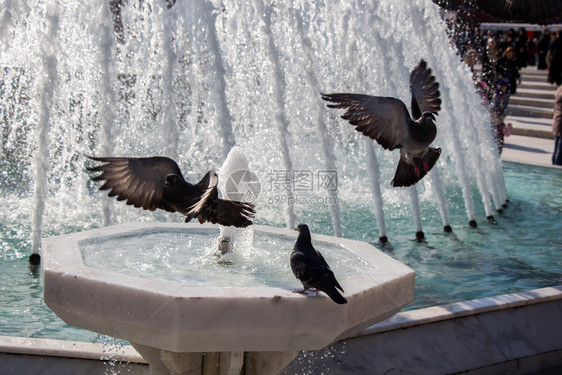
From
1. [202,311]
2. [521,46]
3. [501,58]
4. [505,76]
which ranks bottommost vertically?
[202,311]

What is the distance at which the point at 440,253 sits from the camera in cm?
645

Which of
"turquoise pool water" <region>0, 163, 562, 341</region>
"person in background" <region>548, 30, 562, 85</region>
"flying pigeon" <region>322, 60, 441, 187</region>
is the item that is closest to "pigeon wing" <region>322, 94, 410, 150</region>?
"flying pigeon" <region>322, 60, 441, 187</region>

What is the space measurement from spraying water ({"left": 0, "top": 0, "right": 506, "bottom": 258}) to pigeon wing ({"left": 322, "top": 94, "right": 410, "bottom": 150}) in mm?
2914

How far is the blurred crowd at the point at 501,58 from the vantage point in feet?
40.2

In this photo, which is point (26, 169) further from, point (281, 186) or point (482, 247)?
point (482, 247)

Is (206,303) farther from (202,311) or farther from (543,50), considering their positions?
(543,50)

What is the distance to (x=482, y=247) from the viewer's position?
670cm

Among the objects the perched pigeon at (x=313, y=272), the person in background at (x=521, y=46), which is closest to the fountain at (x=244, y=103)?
the perched pigeon at (x=313, y=272)

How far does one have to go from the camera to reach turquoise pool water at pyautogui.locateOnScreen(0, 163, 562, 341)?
4727mm

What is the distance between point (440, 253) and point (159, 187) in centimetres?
383

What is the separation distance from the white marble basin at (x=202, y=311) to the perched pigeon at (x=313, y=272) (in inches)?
2.4

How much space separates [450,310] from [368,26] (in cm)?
410

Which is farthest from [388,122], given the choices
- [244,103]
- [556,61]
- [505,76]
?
[556,61]

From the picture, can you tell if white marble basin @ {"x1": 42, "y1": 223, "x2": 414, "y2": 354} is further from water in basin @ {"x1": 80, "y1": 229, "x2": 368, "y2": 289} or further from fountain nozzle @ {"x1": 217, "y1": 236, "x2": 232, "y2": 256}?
fountain nozzle @ {"x1": 217, "y1": 236, "x2": 232, "y2": 256}
